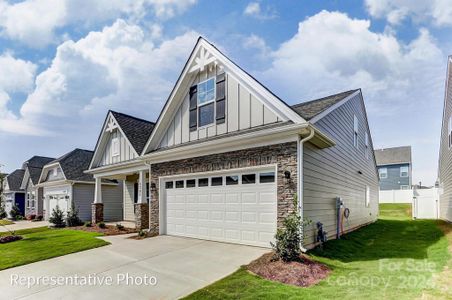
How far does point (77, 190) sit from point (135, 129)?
28.7 ft

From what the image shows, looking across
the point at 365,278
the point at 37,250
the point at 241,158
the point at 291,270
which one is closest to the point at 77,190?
the point at 37,250

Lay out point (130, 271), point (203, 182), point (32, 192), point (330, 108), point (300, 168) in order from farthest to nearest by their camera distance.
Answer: point (32, 192), point (203, 182), point (330, 108), point (300, 168), point (130, 271)

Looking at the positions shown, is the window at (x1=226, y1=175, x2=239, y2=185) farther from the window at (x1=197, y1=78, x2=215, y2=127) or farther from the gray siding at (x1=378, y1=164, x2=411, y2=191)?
the gray siding at (x1=378, y1=164, x2=411, y2=191)

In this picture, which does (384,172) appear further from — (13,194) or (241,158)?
(13,194)

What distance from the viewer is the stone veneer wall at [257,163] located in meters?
7.99

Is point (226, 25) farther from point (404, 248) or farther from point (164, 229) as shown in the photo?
point (404, 248)

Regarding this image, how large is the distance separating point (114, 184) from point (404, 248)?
19.6 m

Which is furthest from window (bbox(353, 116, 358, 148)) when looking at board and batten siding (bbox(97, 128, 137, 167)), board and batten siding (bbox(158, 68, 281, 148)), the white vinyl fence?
the white vinyl fence

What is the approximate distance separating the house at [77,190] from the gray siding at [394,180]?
111ft

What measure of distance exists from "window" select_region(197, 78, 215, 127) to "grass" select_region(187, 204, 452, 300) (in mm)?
5937

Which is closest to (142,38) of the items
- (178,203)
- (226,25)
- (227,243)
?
(226,25)

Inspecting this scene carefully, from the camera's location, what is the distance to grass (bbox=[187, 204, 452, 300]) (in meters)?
5.14

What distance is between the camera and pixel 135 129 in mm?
17266

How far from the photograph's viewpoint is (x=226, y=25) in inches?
434
